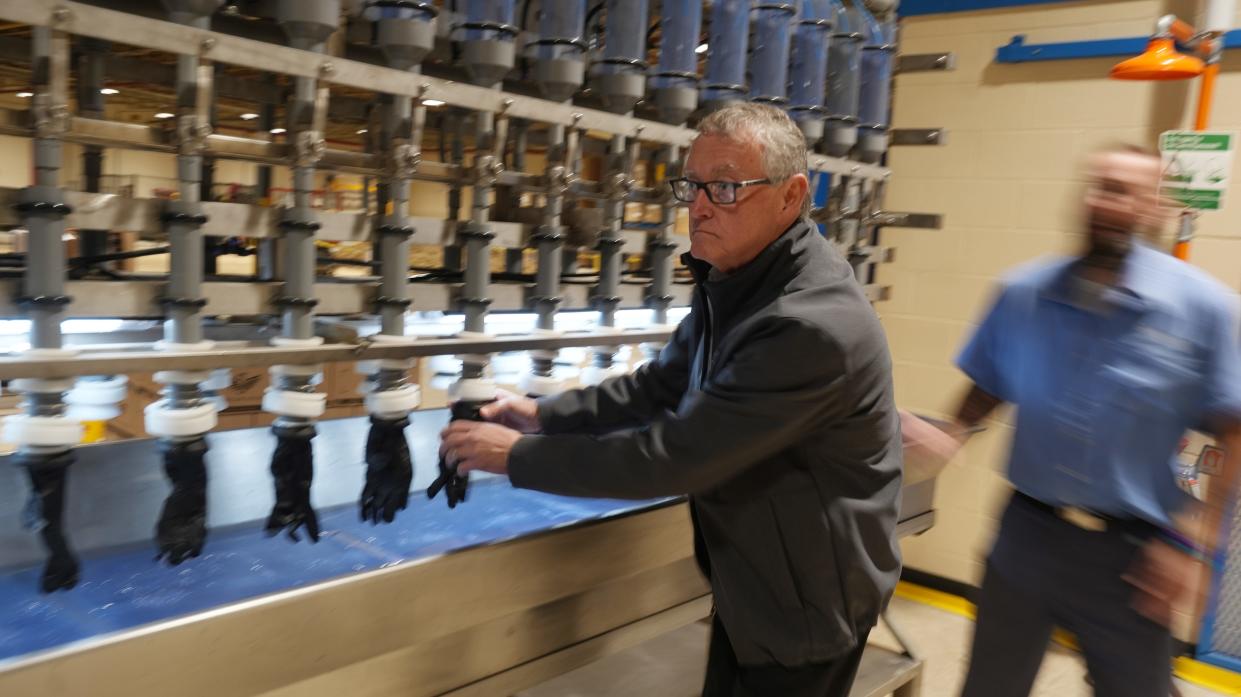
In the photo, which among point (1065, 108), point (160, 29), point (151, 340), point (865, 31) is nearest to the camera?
point (160, 29)

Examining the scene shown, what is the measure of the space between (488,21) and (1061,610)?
1.34 metres

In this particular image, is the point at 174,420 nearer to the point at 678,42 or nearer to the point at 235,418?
the point at 678,42

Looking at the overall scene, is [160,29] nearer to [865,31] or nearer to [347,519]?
[347,519]

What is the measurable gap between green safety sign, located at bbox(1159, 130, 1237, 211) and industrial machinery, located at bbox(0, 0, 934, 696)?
51.9 inches

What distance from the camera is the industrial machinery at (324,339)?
100cm

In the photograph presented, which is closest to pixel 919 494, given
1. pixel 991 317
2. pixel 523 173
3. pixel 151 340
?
pixel 991 317

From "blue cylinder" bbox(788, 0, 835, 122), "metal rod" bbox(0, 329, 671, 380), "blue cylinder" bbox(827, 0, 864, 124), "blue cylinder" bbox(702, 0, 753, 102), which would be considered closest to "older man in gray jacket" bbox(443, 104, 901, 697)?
"metal rod" bbox(0, 329, 671, 380)

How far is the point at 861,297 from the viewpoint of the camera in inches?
47.9

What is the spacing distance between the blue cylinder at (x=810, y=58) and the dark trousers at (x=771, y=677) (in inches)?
44.6

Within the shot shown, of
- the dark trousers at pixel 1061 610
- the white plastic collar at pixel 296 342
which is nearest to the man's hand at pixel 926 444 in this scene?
the dark trousers at pixel 1061 610

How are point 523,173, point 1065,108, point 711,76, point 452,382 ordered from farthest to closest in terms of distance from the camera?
point 1065,108, point 711,76, point 523,173, point 452,382

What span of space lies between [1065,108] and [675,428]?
2.32m

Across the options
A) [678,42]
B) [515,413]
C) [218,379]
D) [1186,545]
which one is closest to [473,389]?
[515,413]

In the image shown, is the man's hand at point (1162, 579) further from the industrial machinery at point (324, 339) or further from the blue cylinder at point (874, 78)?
the blue cylinder at point (874, 78)
